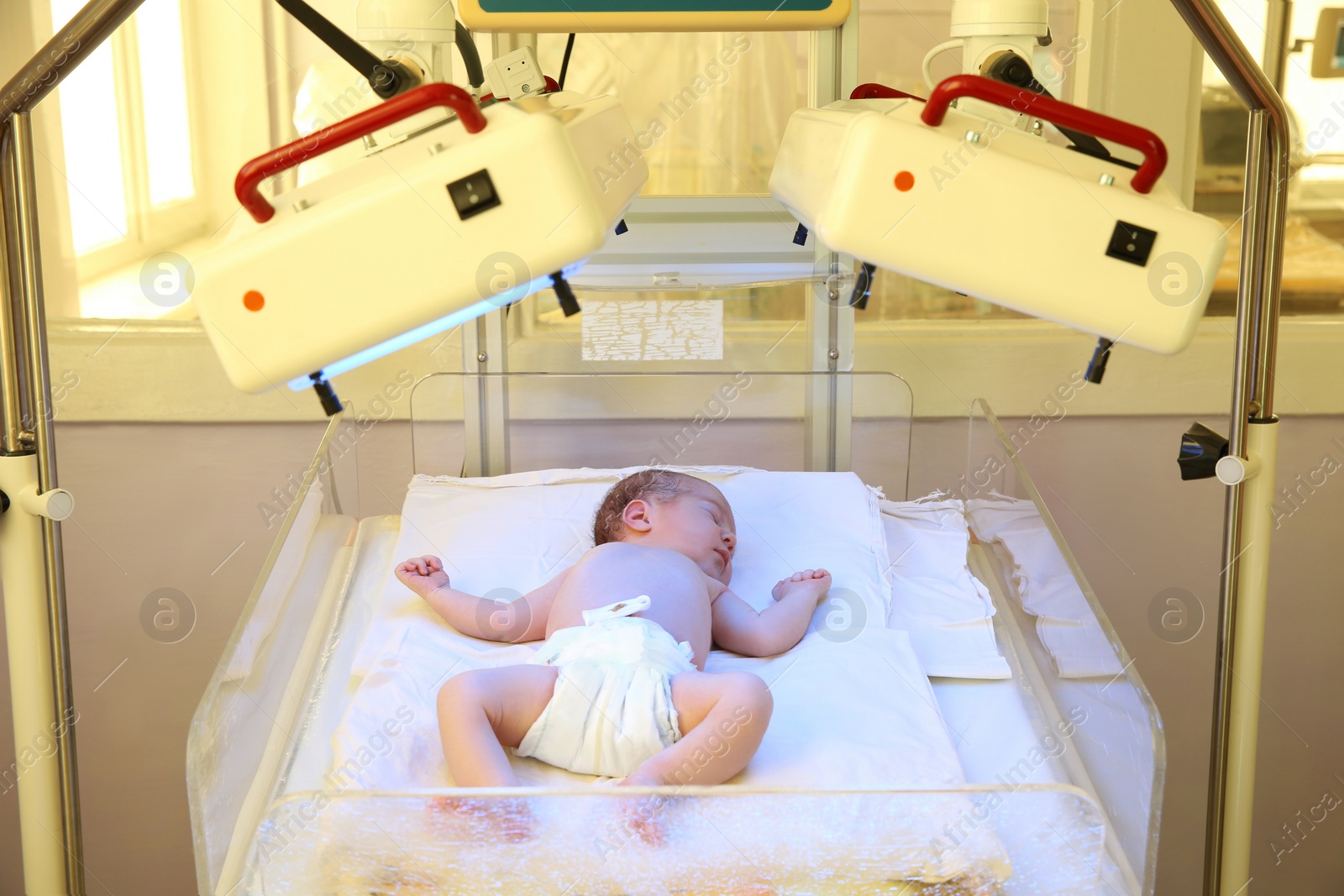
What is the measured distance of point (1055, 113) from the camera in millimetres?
896

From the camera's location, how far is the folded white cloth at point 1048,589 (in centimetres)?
136

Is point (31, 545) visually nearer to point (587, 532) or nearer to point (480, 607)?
point (480, 607)

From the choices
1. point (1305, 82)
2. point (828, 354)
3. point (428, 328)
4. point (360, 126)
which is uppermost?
point (1305, 82)

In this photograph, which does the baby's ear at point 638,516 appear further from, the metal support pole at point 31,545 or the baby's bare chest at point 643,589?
the metal support pole at point 31,545

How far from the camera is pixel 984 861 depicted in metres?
1.09

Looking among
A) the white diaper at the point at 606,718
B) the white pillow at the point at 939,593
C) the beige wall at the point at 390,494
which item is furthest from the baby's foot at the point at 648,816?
the beige wall at the point at 390,494

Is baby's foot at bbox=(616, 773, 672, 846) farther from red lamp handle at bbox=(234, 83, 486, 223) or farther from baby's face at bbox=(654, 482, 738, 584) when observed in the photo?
baby's face at bbox=(654, 482, 738, 584)

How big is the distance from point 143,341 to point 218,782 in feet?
4.10

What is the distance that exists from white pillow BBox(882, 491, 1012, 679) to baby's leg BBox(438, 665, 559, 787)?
0.54m

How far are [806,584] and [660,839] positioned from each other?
0.69m

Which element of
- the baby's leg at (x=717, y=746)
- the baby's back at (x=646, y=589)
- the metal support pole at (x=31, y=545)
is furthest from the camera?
the baby's back at (x=646, y=589)

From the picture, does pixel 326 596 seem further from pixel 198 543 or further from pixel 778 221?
pixel 778 221

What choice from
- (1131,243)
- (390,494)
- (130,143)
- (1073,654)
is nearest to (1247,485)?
(1073,654)

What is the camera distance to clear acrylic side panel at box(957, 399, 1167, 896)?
1185mm
